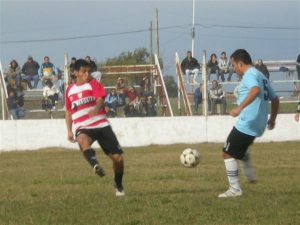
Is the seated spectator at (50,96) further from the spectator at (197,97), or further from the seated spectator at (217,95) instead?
the seated spectator at (217,95)

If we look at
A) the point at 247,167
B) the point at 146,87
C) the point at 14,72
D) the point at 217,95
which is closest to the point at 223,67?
the point at 217,95

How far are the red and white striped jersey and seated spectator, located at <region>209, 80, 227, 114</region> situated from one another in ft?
58.7

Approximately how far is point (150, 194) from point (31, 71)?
19789 millimetres

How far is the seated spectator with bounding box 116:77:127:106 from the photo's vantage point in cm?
2952

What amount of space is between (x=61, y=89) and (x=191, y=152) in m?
15.3

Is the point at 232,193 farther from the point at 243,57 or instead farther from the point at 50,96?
the point at 50,96

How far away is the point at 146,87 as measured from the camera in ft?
102

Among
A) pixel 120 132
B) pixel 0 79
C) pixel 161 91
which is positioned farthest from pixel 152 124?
pixel 0 79

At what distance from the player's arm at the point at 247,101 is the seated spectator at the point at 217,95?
18.7 m

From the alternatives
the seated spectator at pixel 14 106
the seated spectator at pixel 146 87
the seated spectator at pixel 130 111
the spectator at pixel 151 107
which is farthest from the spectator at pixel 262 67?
the seated spectator at pixel 14 106

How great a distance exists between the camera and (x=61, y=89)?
29.8 meters

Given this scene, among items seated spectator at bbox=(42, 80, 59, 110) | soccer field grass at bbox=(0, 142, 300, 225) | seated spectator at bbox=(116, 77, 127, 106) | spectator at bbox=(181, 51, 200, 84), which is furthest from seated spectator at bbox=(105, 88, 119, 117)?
soccer field grass at bbox=(0, 142, 300, 225)

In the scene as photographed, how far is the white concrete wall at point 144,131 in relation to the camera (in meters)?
28.0

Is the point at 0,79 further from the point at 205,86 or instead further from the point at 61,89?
the point at 205,86
